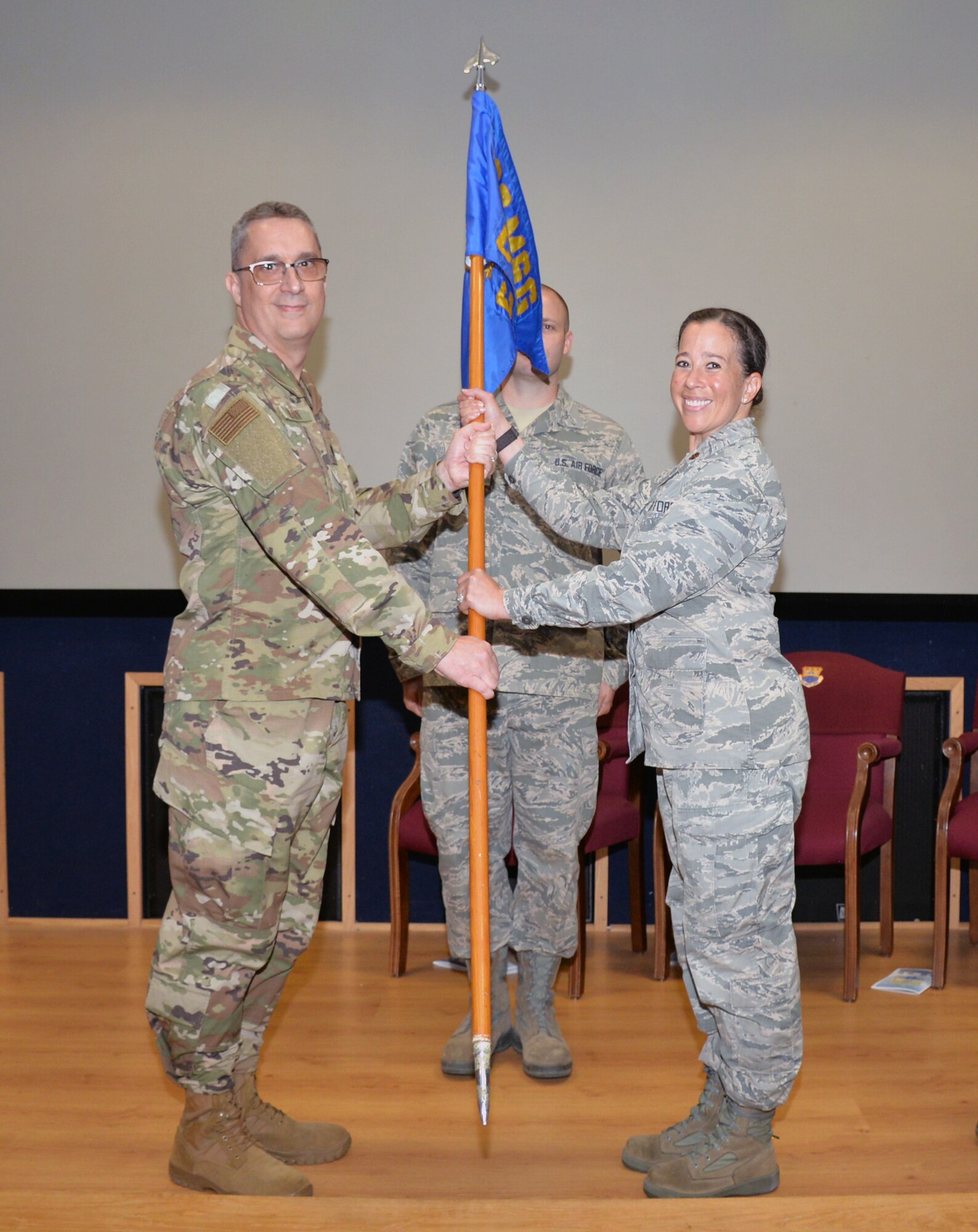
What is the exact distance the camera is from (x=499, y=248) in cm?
246

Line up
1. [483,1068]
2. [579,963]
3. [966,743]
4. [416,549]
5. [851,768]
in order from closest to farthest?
[483,1068] → [416,549] → [579,963] → [966,743] → [851,768]

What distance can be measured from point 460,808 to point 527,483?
3.02 feet

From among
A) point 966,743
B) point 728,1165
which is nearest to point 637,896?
point 966,743

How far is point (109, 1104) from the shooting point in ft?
8.84

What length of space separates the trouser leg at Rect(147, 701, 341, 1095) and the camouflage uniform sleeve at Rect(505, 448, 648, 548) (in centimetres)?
72

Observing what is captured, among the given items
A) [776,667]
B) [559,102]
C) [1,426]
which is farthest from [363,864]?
[559,102]

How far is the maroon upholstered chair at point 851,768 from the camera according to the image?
3469 millimetres

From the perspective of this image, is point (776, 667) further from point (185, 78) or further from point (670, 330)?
point (185, 78)

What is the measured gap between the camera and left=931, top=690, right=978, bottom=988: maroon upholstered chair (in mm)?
3424

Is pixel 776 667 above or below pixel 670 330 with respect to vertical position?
below

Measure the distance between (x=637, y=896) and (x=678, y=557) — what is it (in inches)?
80.1

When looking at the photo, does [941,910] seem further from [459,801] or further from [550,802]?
[459,801]

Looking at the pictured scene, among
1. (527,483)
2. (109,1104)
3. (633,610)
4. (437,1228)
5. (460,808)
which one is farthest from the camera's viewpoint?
(460,808)

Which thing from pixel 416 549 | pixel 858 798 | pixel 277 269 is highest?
pixel 277 269
